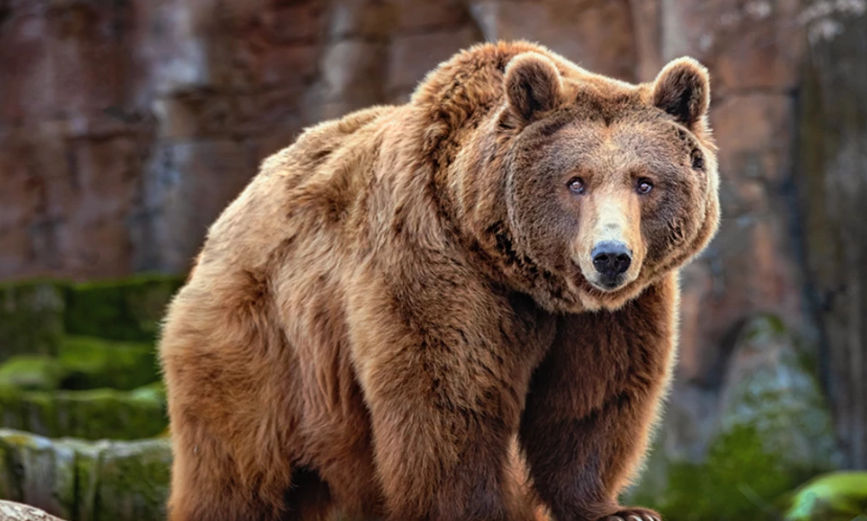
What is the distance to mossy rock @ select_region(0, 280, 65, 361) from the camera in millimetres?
12031

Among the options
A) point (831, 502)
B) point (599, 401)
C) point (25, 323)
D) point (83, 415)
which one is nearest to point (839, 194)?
point (831, 502)

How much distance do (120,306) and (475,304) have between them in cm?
965

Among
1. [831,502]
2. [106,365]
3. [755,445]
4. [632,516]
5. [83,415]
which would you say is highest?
[632,516]

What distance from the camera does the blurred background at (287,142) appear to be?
8734mm

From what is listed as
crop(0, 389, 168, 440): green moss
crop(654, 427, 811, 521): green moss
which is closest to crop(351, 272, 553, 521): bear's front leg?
crop(0, 389, 168, 440): green moss

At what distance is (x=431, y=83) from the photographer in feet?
14.7

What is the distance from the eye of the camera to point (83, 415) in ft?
27.1

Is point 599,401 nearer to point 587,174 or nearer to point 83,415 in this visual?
point 587,174

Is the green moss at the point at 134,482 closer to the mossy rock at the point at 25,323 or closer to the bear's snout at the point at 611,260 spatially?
the bear's snout at the point at 611,260

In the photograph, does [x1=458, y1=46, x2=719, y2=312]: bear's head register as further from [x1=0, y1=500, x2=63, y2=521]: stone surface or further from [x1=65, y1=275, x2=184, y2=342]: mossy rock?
[x1=65, y1=275, x2=184, y2=342]: mossy rock

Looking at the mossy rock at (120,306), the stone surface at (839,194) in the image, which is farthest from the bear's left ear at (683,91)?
the mossy rock at (120,306)

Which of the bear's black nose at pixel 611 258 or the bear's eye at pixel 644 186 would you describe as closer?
the bear's black nose at pixel 611 258

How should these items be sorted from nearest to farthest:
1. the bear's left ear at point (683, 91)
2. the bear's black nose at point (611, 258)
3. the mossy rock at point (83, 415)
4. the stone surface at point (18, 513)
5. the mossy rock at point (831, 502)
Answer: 1. the stone surface at point (18, 513)
2. the bear's black nose at point (611, 258)
3. the bear's left ear at point (683, 91)
4. the mossy rock at point (831, 502)
5. the mossy rock at point (83, 415)

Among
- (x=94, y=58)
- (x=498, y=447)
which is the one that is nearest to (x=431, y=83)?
(x=498, y=447)
